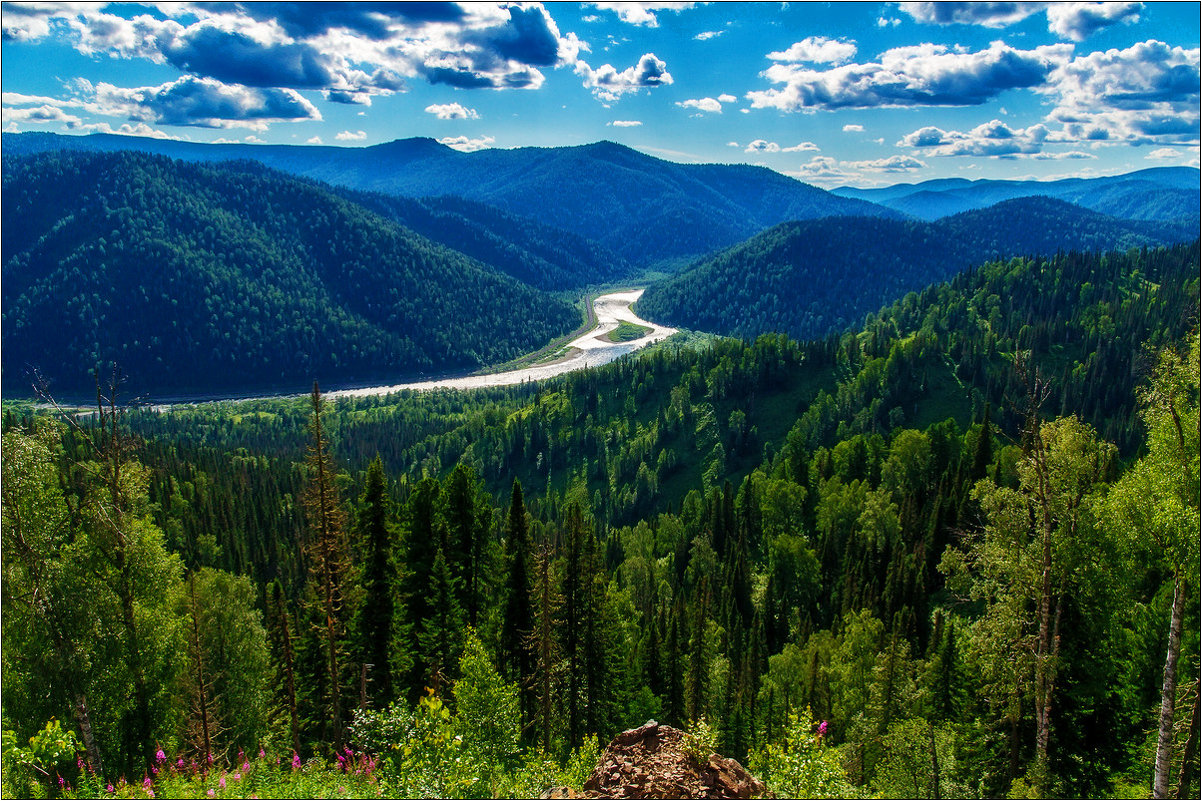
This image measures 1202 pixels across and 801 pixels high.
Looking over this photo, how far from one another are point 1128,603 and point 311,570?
33.4 meters

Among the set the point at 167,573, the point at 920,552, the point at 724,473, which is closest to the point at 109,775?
the point at 167,573

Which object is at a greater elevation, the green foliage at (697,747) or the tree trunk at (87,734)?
the green foliage at (697,747)

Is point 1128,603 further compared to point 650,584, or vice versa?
point 650,584

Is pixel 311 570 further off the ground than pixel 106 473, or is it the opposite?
pixel 106 473

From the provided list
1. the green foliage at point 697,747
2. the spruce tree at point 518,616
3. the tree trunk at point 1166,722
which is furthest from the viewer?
the spruce tree at point 518,616

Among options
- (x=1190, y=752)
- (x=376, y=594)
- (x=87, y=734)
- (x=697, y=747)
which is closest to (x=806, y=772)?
(x=697, y=747)

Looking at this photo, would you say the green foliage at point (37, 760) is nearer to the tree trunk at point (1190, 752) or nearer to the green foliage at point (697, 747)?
the green foliage at point (697, 747)

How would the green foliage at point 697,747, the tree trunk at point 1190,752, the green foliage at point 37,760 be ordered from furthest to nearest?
1. the tree trunk at point 1190,752
2. the green foliage at point 697,747
3. the green foliage at point 37,760

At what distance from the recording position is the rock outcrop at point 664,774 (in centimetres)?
1944

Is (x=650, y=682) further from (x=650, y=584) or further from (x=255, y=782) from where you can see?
(x=650, y=584)

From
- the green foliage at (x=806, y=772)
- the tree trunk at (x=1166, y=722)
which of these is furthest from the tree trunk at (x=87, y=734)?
the tree trunk at (x=1166, y=722)

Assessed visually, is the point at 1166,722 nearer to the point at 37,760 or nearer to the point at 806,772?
the point at 806,772

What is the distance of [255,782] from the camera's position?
21328 mm

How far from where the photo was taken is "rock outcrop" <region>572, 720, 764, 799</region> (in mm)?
19438
